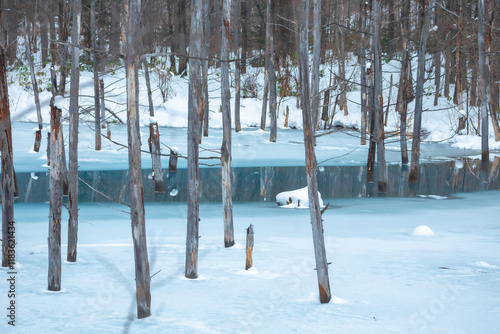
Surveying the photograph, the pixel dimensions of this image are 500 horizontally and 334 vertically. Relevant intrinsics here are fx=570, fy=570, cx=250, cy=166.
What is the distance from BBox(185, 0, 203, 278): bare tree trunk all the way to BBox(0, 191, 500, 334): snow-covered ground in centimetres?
27

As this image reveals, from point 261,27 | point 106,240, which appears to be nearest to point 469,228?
point 106,240

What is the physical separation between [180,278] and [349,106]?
2829 cm

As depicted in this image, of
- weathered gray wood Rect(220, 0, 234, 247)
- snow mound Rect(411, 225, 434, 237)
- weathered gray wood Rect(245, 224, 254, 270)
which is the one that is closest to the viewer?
weathered gray wood Rect(245, 224, 254, 270)

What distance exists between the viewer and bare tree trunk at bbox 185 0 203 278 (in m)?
5.48

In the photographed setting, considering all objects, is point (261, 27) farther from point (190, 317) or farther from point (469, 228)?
point (190, 317)

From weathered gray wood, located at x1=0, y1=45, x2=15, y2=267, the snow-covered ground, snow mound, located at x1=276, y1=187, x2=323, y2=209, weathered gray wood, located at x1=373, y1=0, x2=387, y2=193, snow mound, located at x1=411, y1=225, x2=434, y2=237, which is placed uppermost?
weathered gray wood, located at x1=373, y1=0, x2=387, y2=193

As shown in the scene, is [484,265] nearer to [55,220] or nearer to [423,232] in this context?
[423,232]

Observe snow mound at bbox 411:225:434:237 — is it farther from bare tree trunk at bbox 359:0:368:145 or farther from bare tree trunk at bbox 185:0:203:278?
bare tree trunk at bbox 359:0:368:145

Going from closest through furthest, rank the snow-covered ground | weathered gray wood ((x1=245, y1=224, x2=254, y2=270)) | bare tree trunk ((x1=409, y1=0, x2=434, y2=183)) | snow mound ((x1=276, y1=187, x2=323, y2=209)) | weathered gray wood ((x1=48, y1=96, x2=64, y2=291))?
the snow-covered ground → weathered gray wood ((x1=48, y1=96, x2=64, y2=291)) → weathered gray wood ((x1=245, y1=224, x2=254, y2=270)) → snow mound ((x1=276, y1=187, x2=323, y2=209)) → bare tree trunk ((x1=409, y1=0, x2=434, y2=183))

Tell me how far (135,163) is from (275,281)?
200 cm

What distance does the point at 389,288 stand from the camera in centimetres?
525

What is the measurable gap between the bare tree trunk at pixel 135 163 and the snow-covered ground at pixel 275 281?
0.26m

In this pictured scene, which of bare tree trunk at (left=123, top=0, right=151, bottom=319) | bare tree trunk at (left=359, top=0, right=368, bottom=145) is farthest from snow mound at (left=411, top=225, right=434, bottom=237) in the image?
bare tree trunk at (left=359, top=0, right=368, bottom=145)

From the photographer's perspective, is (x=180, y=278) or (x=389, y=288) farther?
(x=180, y=278)
